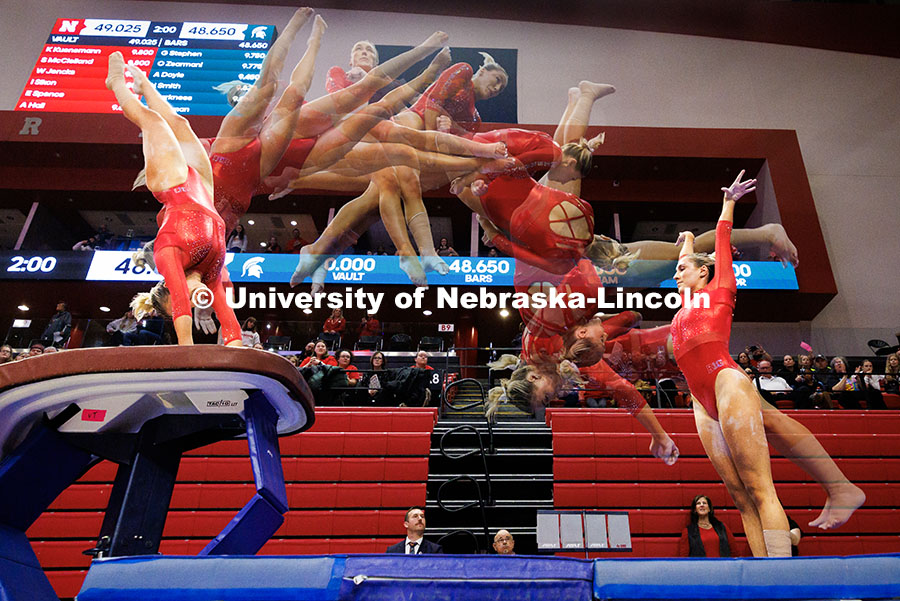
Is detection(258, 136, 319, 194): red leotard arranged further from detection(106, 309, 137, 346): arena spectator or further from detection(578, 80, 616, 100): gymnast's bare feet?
detection(578, 80, 616, 100): gymnast's bare feet

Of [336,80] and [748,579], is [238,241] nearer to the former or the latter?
[336,80]

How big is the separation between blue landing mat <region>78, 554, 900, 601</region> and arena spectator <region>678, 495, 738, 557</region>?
337 centimetres

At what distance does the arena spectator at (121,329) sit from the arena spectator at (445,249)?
8.47 feet

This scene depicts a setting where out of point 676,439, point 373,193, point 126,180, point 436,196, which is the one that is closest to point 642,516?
point 676,439

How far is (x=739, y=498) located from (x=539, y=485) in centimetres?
236

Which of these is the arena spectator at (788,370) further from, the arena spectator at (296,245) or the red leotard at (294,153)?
the arena spectator at (296,245)

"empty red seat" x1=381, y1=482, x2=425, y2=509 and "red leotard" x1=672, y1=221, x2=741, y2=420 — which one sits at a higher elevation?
"red leotard" x1=672, y1=221, x2=741, y2=420

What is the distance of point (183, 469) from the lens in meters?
5.29

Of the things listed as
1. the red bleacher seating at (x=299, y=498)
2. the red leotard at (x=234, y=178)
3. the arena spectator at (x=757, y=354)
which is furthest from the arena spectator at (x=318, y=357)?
the arena spectator at (x=757, y=354)

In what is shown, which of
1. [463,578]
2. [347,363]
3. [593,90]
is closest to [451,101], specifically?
[593,90]

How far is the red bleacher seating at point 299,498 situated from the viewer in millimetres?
4930

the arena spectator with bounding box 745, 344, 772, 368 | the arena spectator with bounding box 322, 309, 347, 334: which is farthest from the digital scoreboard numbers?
the arena spectator with bounding box 745, 344, 772, 368

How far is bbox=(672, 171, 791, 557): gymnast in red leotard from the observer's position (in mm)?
2748

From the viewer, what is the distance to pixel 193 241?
126 inches
